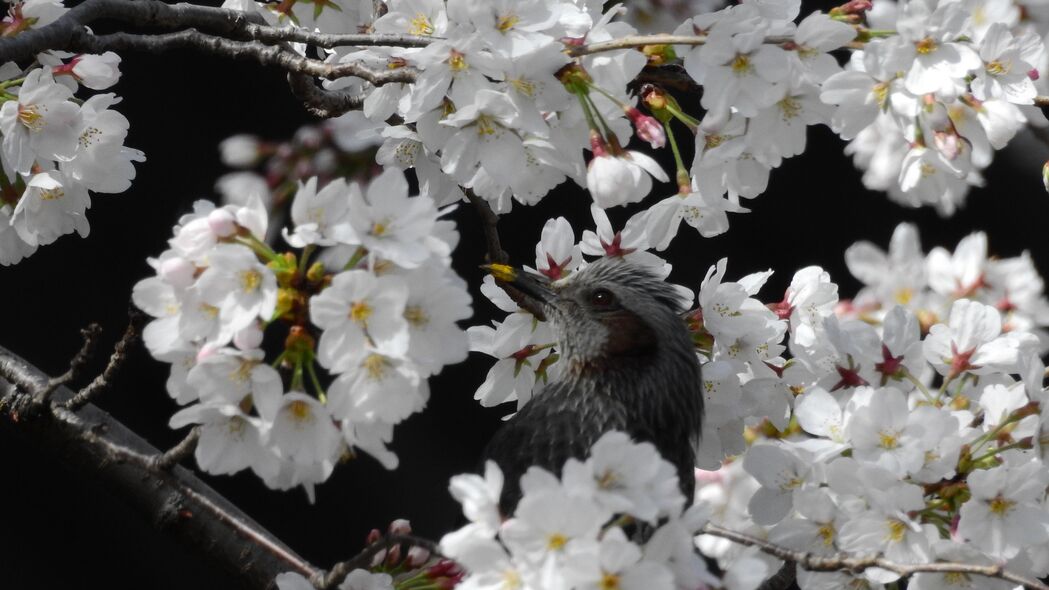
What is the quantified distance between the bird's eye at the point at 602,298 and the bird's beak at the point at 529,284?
0.18 metres

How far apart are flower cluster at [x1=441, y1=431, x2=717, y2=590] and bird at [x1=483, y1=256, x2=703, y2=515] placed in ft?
2.58

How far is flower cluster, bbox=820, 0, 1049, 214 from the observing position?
1.52 m

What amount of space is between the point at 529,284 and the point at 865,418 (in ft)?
1.92

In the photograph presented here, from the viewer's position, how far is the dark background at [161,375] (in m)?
3.43

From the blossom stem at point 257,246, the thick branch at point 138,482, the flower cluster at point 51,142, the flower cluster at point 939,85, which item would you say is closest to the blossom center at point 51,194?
the flower cluster at point 51,142

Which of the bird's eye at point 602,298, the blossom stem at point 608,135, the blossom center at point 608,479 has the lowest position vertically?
→ the bird's eye at point 602,298

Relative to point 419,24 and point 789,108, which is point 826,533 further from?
point 419,24

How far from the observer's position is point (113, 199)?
3510 mm

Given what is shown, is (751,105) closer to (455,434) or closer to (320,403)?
(320,403)

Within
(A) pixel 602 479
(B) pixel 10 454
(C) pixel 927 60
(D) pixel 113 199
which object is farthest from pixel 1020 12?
(B) pixel 10 454

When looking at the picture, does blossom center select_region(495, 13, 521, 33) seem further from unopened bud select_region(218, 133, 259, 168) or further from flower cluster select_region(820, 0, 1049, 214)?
unopened bud select_region(218, 133, 259, 168)

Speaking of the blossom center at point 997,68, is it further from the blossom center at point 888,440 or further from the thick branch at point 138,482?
the thick branch at point 138,482

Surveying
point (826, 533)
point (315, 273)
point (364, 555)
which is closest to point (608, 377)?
point (826, 533)

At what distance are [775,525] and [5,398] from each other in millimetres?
1098
